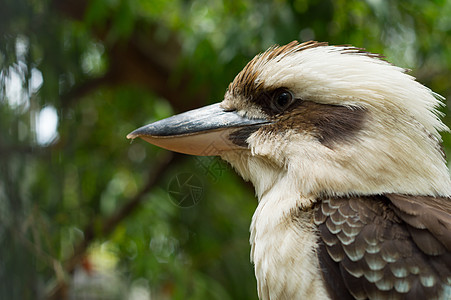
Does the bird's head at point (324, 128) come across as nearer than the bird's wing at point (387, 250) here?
No

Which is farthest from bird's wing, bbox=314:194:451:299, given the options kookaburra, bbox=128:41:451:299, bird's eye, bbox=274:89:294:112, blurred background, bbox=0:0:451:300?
blurred background, bbox=0:0:451:300

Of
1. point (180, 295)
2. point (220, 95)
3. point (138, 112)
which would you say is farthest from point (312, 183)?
point (138, 112)

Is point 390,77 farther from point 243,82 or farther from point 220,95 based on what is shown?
point 220,95

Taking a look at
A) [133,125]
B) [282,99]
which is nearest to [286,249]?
[282,99]

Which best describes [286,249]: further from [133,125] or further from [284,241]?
[133,125]

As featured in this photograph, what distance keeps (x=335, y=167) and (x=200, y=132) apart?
15.6 inches

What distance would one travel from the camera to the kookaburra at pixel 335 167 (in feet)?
3.50

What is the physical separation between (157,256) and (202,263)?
1.35 feet

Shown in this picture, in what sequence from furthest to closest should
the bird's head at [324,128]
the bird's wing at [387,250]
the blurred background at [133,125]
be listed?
the bird's head at [324,128] → the bird's wing at [387,250] → the blurred background at [133,125]

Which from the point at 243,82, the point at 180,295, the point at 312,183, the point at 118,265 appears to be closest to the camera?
the point at 312,183

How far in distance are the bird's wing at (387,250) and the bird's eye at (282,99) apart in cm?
34

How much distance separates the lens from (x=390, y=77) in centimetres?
126

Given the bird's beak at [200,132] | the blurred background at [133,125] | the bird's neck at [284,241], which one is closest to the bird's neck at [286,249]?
the bird's neck at [284,241]

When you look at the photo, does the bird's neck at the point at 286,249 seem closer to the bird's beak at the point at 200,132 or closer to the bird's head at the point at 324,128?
the bird's head at the point at 324,128
